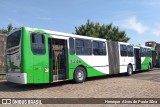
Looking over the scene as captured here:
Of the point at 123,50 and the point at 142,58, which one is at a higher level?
the point at 123,50

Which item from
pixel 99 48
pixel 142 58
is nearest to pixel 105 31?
pixel 142 58

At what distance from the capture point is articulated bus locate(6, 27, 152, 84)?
1116 cm

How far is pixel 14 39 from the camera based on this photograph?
1189 cm

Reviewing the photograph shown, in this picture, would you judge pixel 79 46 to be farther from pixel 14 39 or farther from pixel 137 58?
pixel 137 58

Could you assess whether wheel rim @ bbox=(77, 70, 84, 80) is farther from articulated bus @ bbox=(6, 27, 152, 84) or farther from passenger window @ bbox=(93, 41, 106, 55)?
Answer: passenger window @ bbox=(93, 41, 106, 55)

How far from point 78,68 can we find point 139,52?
10279 mm

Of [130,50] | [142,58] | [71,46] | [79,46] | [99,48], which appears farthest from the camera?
[142,58]

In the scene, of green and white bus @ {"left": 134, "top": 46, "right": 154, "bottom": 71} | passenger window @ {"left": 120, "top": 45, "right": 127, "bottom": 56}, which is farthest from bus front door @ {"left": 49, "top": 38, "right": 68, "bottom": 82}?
green and white bus @ {"left": 134, "top": 46, "right": 154, "bottom": 71}

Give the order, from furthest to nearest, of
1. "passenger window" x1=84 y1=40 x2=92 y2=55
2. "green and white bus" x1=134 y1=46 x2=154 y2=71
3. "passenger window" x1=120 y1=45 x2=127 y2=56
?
"green and white bus" x1=134 y1=46 x2=154 y2=71 < "passenger window" x1=120 y1=45 x2=127 y2=56 < "passenger window" x1=84 y1=40 x2=92 y2=55

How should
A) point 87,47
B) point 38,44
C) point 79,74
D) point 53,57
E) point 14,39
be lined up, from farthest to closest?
point 87,47 → point 79,74 → point 53,57 → point 14,39 → point 38,44

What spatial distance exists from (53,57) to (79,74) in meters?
2.32

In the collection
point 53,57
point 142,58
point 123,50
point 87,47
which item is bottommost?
point 142,58

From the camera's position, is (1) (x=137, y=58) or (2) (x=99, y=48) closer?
(2) (x=99, y=48)

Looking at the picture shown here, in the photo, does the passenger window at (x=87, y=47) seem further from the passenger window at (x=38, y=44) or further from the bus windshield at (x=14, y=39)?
the bus windshield at (x=14, y=39)
